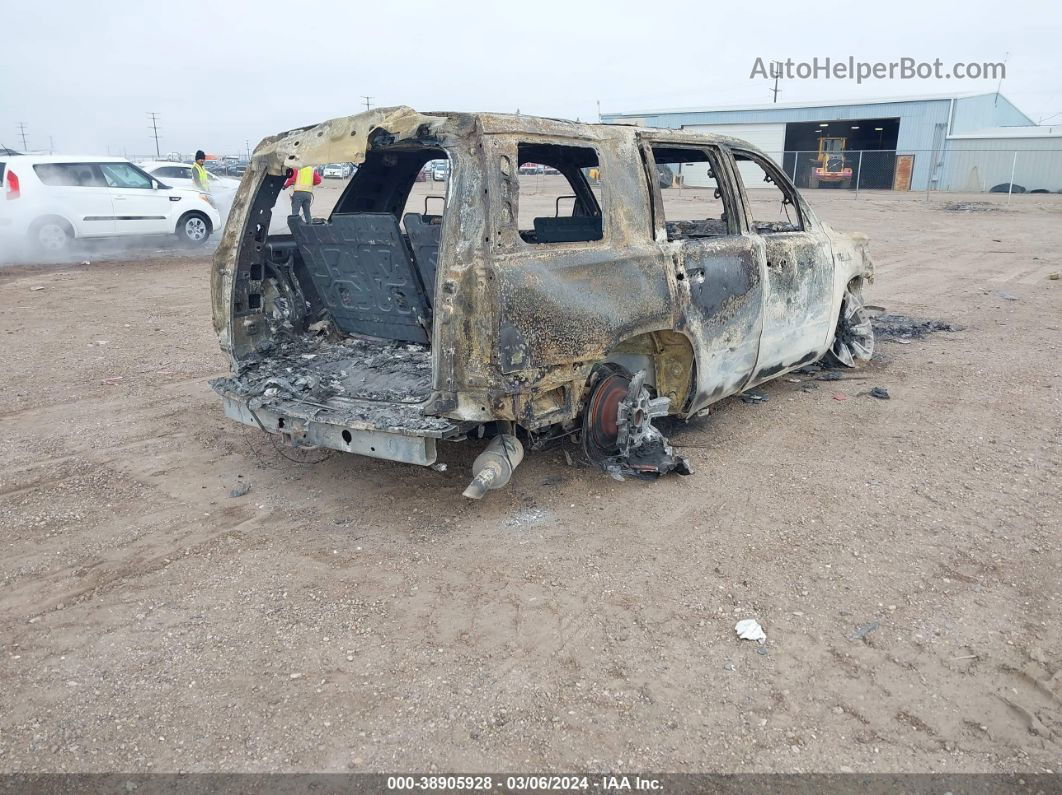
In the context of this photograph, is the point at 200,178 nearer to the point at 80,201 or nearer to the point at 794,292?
the point at 80,201

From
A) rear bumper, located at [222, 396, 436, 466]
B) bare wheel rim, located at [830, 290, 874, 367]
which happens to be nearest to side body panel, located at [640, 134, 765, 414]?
rear bumper, located at [222, 396, 436, 466]

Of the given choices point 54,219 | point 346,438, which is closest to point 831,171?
point 54,219

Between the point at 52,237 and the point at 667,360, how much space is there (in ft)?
42.8

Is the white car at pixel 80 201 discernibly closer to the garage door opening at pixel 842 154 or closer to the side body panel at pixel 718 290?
the side body panel at pixel 718 290

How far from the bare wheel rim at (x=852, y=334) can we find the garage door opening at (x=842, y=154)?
22811mm

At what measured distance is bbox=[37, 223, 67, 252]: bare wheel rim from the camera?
13438 mm

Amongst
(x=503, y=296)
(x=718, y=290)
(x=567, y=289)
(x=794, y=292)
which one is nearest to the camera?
(x=503, y=296)

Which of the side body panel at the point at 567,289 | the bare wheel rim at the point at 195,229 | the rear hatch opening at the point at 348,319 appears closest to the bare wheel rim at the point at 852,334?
the side body panel at the point at 567,289

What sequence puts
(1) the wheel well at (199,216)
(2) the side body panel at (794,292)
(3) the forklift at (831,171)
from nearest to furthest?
(2) the side body panel at (794,292)
(1) the wheel well at (199,216)
(3) the forklift at (831,171)

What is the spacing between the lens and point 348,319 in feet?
16.7

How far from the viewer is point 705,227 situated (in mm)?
5828

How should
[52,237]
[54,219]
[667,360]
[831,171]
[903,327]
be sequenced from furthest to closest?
[831,171]
[52,237]
[54,219]
[903,327]
[667,360]

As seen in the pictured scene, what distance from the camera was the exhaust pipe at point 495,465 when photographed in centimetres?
367

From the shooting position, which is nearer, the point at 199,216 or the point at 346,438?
the point at 346,438
